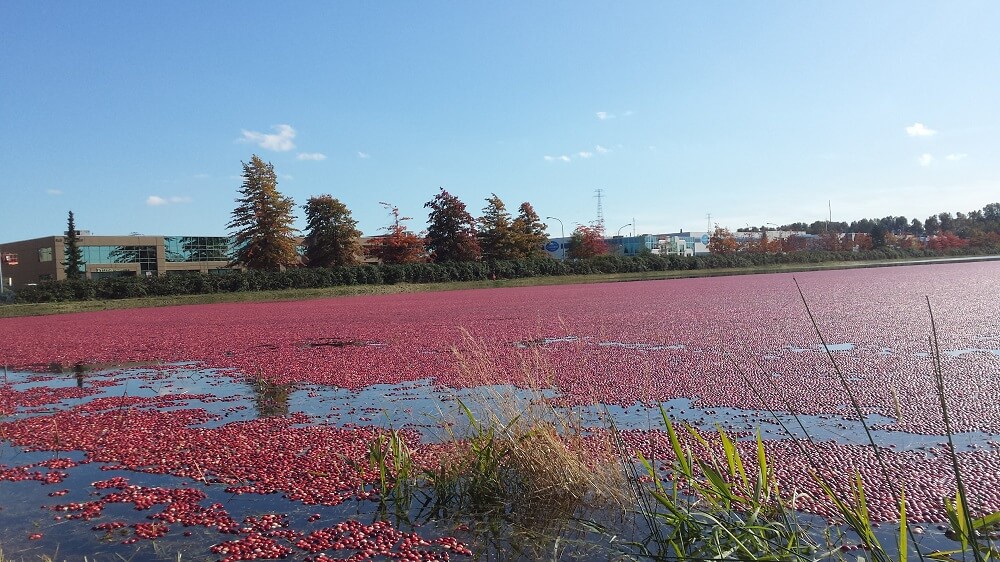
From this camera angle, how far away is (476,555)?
3770mm

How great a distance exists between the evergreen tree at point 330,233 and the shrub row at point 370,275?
11.1m

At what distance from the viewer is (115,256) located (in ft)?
224

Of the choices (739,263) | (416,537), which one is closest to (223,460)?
(416,537)

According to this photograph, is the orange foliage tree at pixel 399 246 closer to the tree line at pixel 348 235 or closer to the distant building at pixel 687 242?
the tree line at pixel 348 235

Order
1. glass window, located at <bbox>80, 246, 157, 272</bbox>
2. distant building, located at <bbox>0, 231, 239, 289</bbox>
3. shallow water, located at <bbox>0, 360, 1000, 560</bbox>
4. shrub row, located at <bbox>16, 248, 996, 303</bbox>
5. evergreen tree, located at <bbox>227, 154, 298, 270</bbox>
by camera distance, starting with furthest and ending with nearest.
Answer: glass window, located at <bbox>80, 246, 157, 272</bbox>
distant building, located at <bbox>0, 231, 239, 289</bbox>
evergreen tree, located at <bbox>227, 154, 298, 270</bbox>
shrub row, located at <bbox>16, 248, 996, 303</bbox>
shallow water, located at <bbox>0, 360, 1000, 560</bbox>

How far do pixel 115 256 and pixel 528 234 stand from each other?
139ft

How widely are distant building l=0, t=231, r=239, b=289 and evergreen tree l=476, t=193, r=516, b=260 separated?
25.0 metres

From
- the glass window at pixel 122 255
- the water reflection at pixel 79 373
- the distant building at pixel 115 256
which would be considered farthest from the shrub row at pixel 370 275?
the glass window at pixel 122 255

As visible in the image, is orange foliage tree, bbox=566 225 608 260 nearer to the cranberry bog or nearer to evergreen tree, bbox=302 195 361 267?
evergreen tree, bbox=302 195 361 267

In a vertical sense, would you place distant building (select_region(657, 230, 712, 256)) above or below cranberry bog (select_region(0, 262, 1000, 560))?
above

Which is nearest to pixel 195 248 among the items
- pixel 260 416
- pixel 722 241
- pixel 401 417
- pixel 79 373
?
pixel 722 241

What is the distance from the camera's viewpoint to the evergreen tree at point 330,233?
51375mm

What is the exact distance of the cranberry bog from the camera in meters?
4.14

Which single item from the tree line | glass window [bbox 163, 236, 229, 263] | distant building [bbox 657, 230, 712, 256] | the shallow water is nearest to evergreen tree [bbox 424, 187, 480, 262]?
the tree line
